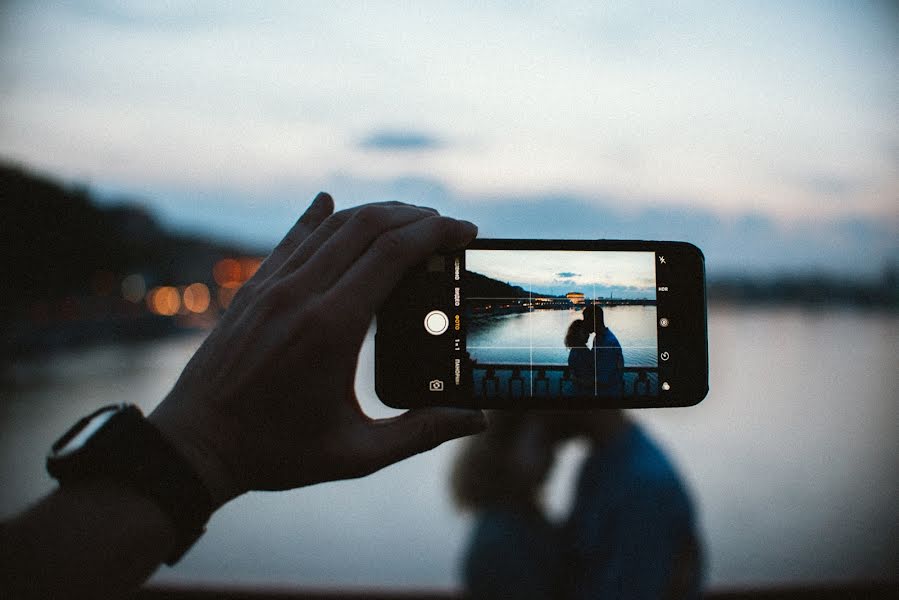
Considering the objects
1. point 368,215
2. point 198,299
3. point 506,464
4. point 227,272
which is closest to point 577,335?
point 368,215

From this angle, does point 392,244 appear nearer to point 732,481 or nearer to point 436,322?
point 436,322

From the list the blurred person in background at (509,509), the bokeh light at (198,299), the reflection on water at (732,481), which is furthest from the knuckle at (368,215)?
the bokeh light at (198,299)

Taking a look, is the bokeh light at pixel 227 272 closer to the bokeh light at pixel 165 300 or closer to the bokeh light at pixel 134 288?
the bokeh light at pixel 165 300

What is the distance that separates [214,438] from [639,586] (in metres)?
0.91

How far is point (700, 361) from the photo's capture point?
2.19 feet

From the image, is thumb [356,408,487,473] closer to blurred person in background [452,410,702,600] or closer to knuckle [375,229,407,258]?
knuckle [375,229,407,258]

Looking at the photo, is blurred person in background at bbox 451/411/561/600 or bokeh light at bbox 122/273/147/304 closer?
blurred person in background at bbox 451/411/561/600

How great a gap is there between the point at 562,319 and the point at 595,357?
0.06m

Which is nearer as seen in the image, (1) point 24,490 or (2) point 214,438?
(2) point 214,438

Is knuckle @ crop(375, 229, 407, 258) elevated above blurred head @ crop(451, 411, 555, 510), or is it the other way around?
knuckle @ crop(375, 229, 407, 258)

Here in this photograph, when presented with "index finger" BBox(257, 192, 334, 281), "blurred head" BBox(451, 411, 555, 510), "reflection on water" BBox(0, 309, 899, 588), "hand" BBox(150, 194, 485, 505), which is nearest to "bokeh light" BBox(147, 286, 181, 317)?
"reflection on water" BBox(0, 309, 899, 588)

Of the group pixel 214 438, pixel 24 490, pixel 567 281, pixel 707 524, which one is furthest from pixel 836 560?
pixel 24 490

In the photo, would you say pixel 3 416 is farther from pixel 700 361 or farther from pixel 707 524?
pixel 707 524

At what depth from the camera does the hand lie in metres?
0.46
